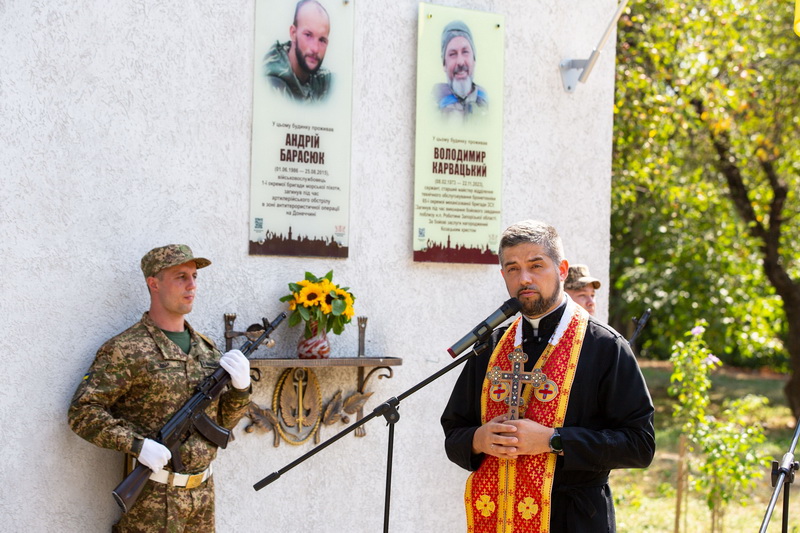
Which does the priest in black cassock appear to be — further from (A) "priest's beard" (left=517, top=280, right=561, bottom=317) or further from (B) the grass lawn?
(B) the grass lawn

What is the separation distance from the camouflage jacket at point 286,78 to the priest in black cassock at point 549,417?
2.30 metres

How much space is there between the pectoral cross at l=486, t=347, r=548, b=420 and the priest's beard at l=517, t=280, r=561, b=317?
18 centimetres

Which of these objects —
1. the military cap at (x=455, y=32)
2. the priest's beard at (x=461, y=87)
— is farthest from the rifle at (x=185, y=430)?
the military cap at (x=455, y=32)

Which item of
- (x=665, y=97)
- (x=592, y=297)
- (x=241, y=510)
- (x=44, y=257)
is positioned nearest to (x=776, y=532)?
(x=592, y=297)

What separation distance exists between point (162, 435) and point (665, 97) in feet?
24.4

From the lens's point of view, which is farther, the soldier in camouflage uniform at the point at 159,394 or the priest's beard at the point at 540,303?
the soldier in camouflage uniform at the point at 159,394

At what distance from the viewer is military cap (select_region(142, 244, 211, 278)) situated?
450 centimetres

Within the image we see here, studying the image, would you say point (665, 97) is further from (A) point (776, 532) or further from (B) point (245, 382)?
(B) point (245, 382)

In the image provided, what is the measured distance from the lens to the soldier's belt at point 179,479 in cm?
433

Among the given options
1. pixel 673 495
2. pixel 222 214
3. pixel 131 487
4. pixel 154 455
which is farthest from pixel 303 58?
pixel 673 495

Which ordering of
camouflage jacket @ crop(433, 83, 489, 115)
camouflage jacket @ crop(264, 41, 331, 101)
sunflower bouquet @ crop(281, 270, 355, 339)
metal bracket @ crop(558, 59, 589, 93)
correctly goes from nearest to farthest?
sunflower bouquet @ crop(281, 270, 355, 339) < camouflage jacket @ crop(264, 41, 331, 101) < camouflage jacket @ crop(433, 83, 489, 115) < metal bracket @ crop(558, 59, 589, 93)

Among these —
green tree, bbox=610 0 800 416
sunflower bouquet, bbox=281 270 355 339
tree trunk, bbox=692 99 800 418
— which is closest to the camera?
sunflower bouquet, bbox=281 270 355 339

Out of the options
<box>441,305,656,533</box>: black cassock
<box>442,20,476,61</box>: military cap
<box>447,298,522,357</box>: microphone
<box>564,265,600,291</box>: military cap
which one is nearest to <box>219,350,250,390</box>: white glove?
<box>441,305,656,533</box>: black cassock

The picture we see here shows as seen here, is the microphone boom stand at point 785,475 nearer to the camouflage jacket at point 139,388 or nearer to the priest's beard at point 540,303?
the priest's beard at point 540,303
